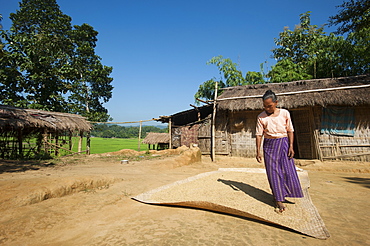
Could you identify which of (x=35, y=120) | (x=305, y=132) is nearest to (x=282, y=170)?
(x=305, y=132)

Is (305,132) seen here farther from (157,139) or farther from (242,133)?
(157,139)

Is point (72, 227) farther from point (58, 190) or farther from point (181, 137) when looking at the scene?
point (181, 137)

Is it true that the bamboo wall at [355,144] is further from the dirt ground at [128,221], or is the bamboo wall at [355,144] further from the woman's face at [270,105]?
the woman's face at [270,105]

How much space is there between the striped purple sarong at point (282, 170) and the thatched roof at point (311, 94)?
5.73m

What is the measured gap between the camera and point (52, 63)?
42.6ft

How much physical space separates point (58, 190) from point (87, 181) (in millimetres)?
623

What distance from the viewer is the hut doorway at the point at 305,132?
7.69 meters

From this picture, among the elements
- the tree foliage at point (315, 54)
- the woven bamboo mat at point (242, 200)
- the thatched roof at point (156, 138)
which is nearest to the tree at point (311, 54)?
Answer: the tree foliage at point (315, 54)

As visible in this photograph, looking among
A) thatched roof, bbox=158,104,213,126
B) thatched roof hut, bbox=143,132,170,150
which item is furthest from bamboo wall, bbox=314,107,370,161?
thatched roof hut, bbox=143,132,170,150

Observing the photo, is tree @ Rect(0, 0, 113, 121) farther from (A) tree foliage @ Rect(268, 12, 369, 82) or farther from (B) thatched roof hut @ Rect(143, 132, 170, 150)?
(A) tree foliage @ Rect(268, 12, 369, 82)

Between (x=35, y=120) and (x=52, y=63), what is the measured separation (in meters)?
6.05

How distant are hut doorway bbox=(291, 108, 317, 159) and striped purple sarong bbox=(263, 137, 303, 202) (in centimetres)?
618

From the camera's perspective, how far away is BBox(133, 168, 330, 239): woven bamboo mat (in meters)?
2.07

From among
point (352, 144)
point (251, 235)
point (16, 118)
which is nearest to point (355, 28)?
point (352, 144)
